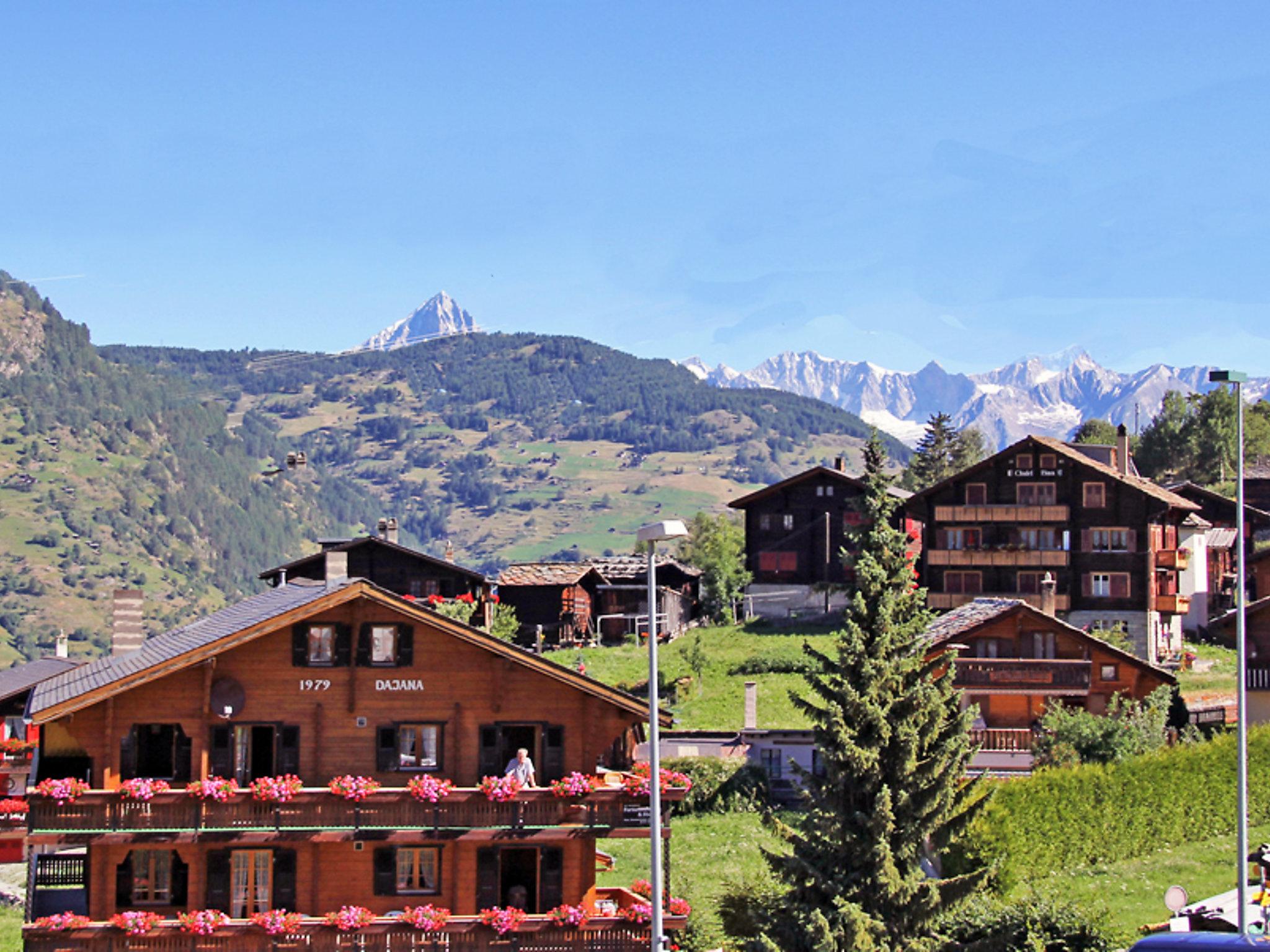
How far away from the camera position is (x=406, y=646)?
39000mm

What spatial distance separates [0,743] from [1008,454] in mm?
56330

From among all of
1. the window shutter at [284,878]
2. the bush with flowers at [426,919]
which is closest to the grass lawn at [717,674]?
the bush with flowers at [426,919]

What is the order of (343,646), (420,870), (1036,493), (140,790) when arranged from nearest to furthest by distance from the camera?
1. (140,790)
2. (420,870)
3. (343,646)
4. (1036,493)

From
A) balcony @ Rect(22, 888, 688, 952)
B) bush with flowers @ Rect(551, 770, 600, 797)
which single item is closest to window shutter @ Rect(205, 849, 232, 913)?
balcony @ Rect(22, 888, 688, 952)

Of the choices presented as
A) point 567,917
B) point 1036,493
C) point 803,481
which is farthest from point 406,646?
point 803,481

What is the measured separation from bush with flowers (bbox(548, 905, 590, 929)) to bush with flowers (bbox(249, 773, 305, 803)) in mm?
6334

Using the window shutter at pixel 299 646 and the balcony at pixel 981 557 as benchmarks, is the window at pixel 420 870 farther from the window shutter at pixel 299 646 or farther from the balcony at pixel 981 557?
the balcony at pixel 981 557

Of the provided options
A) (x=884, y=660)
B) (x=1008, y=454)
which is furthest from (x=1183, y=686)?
(x=884, y=660)

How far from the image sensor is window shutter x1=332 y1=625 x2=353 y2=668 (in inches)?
1528

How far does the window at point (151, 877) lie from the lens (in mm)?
37469

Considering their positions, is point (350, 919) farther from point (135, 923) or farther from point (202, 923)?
point (135, 923)

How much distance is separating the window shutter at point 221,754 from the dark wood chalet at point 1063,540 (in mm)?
53474

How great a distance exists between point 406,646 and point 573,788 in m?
5.51

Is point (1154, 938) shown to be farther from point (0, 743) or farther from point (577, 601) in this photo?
point (577, 601)
